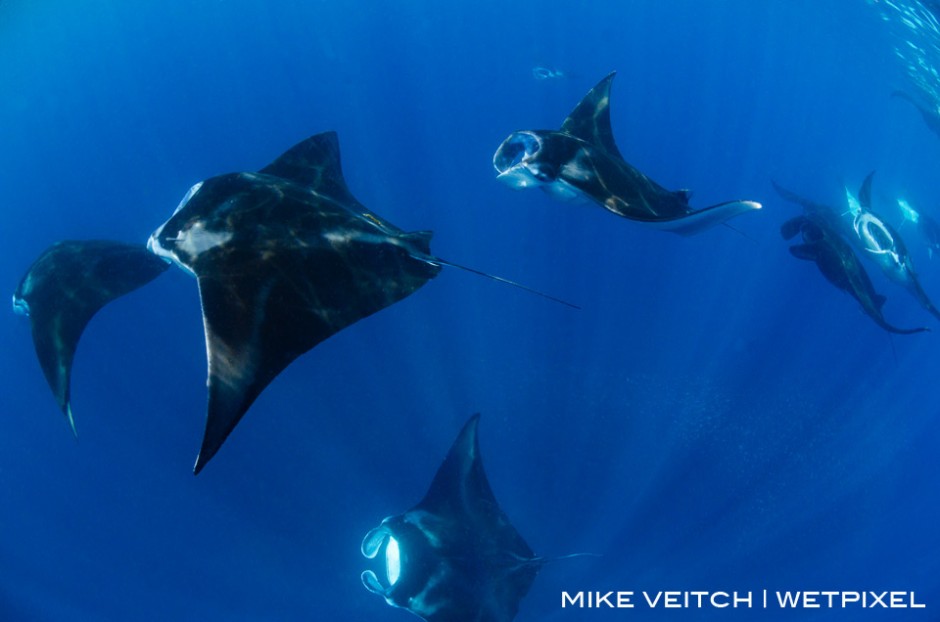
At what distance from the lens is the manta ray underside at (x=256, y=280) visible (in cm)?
272

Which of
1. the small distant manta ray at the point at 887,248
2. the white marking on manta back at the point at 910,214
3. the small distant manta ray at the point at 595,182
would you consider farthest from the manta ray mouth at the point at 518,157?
the white marking on manta back at the point at 910,214

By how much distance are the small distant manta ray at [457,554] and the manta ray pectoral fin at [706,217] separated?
312 cm

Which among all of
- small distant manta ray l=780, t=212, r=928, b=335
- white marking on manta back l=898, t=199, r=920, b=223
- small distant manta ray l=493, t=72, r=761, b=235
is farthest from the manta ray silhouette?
white marking on manta back l=898, t=199, r=920, b=223

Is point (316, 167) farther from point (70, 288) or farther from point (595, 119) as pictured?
point (595, 119)

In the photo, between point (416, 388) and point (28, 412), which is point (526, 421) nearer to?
point (416, 388)

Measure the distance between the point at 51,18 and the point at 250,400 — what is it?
148ft

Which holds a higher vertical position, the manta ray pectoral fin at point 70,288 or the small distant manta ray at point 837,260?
the small distant manta ray at point 837,260

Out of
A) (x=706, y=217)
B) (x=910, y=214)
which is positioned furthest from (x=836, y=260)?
(x=910, y=214)

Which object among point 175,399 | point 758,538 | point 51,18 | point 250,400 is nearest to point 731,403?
point 758,538

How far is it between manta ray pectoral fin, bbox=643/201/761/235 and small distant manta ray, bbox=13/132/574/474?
2191mm

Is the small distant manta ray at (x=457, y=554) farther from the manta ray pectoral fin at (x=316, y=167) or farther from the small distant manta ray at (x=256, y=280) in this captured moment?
the manta ray pectoral fin at (x=316, y=167)

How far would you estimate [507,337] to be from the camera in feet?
35.0

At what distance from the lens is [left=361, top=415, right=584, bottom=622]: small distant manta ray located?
5289 millimetres

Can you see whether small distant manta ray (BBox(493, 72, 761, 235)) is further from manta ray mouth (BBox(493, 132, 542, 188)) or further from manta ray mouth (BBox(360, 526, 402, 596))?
manta ray mouth (BBox(360, 526, 402, 596))
